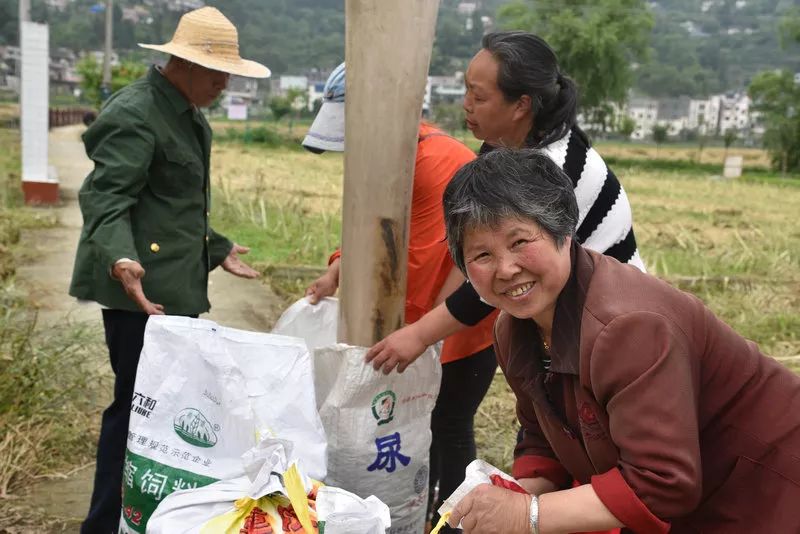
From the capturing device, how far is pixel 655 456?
1.53 metres

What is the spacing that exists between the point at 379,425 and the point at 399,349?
0.25m

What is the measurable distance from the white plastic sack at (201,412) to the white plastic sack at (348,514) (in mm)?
281

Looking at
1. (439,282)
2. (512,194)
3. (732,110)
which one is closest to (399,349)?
(439,282)

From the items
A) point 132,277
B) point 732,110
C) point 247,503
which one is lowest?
point 247,503

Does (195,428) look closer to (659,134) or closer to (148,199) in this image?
(148,199)

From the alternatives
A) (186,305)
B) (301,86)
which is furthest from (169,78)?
(301,86)

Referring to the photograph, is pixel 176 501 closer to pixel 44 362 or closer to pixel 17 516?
pixel 17 516

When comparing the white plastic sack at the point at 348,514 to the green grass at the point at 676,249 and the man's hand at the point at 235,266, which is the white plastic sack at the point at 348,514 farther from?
the green grass at the point at 676,249

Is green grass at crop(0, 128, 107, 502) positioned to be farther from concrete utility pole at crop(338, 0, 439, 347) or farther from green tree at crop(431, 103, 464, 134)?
green tree at crop(431, 103, 464, 134)

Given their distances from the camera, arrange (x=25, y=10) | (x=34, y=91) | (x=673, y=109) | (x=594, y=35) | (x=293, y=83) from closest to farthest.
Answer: (x=34, y=91)
(x=25, y=10)
(x=594, y=35)
(x=293, y=83)
(x=673, y=109)

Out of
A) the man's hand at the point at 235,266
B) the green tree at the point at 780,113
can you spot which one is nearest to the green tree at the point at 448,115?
the green tree at the point at 780,113

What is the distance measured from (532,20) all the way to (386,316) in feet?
192

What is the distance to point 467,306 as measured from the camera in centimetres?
233

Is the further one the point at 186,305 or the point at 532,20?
the point at 532,20
